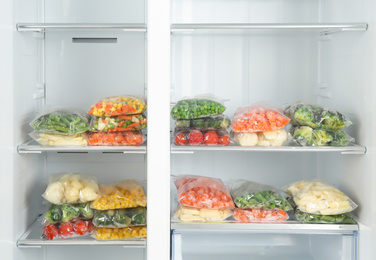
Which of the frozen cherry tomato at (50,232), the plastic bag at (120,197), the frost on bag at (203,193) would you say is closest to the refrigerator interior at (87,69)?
the plastic bag at (120,197)

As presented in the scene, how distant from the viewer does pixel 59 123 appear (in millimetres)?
2621

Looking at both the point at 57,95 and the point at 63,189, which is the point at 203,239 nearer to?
the point at 63,189

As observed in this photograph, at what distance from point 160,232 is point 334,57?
121cm

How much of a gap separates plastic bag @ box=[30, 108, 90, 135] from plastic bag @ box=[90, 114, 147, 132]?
0.05 metres

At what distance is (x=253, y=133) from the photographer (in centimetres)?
259

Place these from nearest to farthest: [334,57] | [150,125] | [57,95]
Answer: [150,125], [334,57], [57,95]

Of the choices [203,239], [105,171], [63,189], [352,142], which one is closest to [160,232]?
[203,239]

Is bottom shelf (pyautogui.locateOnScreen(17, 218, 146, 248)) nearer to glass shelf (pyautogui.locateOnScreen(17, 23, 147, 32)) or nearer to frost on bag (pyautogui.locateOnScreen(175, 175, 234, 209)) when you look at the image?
frost on bag (pyautogui.locateOnScreen(175, 175, 234, 209))

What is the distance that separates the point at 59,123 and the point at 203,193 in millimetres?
725

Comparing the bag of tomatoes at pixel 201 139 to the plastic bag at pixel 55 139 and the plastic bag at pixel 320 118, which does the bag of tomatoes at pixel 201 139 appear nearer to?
the plastic bag at pixel 320 118

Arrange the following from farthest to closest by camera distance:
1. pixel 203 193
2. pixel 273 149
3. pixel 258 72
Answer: pixel 258 72 < pixel 203 193 < pixel 273 149

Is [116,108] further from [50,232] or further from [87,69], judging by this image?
[50,232]

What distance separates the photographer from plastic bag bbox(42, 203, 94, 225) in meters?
2.66

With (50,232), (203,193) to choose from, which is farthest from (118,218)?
(203,193)
